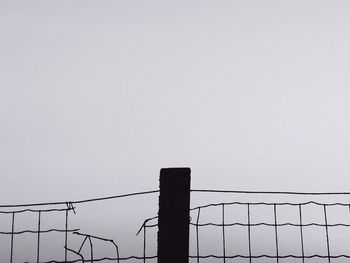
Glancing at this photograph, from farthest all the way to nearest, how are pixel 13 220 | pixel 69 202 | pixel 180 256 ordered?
pixel 69 202 < pixel 13 220 < pixel 180 256

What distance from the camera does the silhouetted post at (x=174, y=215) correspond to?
2852mm

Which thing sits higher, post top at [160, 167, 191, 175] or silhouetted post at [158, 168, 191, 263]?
post top at [160, 167, 191, 175]

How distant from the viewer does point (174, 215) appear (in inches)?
114

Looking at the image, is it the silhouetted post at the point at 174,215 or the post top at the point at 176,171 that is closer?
the silhouetted post at the point at 174,215

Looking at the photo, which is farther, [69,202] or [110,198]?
[69,202]

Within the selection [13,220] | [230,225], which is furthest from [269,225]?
[13,220]

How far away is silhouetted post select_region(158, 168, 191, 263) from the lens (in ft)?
9.36

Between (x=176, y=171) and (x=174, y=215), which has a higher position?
(x=176, y=171)

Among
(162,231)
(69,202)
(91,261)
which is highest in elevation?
(69,202)

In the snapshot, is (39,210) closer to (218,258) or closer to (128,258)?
(128,258)

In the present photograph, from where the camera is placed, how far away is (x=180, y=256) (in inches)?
112

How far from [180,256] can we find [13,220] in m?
1.23

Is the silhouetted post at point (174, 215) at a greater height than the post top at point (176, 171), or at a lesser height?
lesser

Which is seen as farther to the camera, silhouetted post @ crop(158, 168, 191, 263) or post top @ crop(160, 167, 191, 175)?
post top @ crop(160, 167, 191, 175)
